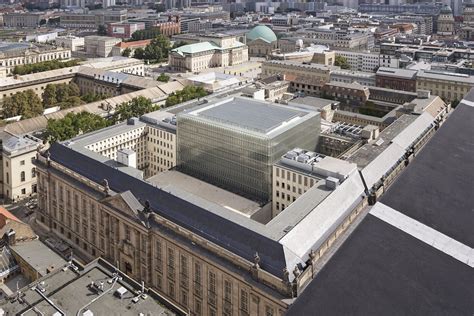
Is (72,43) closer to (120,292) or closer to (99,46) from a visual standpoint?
(99,46)

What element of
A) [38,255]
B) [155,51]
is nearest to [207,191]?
[38,255]

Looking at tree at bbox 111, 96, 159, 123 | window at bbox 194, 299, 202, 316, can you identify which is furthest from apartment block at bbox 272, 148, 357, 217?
tree at bbox 111, 96, 159, 123

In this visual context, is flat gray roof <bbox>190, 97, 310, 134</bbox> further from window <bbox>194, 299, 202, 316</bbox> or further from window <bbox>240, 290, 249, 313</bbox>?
window <bbox>240, 290, 249, 313</bbox>

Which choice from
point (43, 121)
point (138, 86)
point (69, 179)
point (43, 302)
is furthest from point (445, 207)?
point (138, 86)

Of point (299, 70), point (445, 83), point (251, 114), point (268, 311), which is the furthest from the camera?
point (299, 70)

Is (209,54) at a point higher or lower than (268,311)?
higher

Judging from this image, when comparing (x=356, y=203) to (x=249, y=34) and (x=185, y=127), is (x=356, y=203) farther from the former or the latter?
(x=249, y=34)
